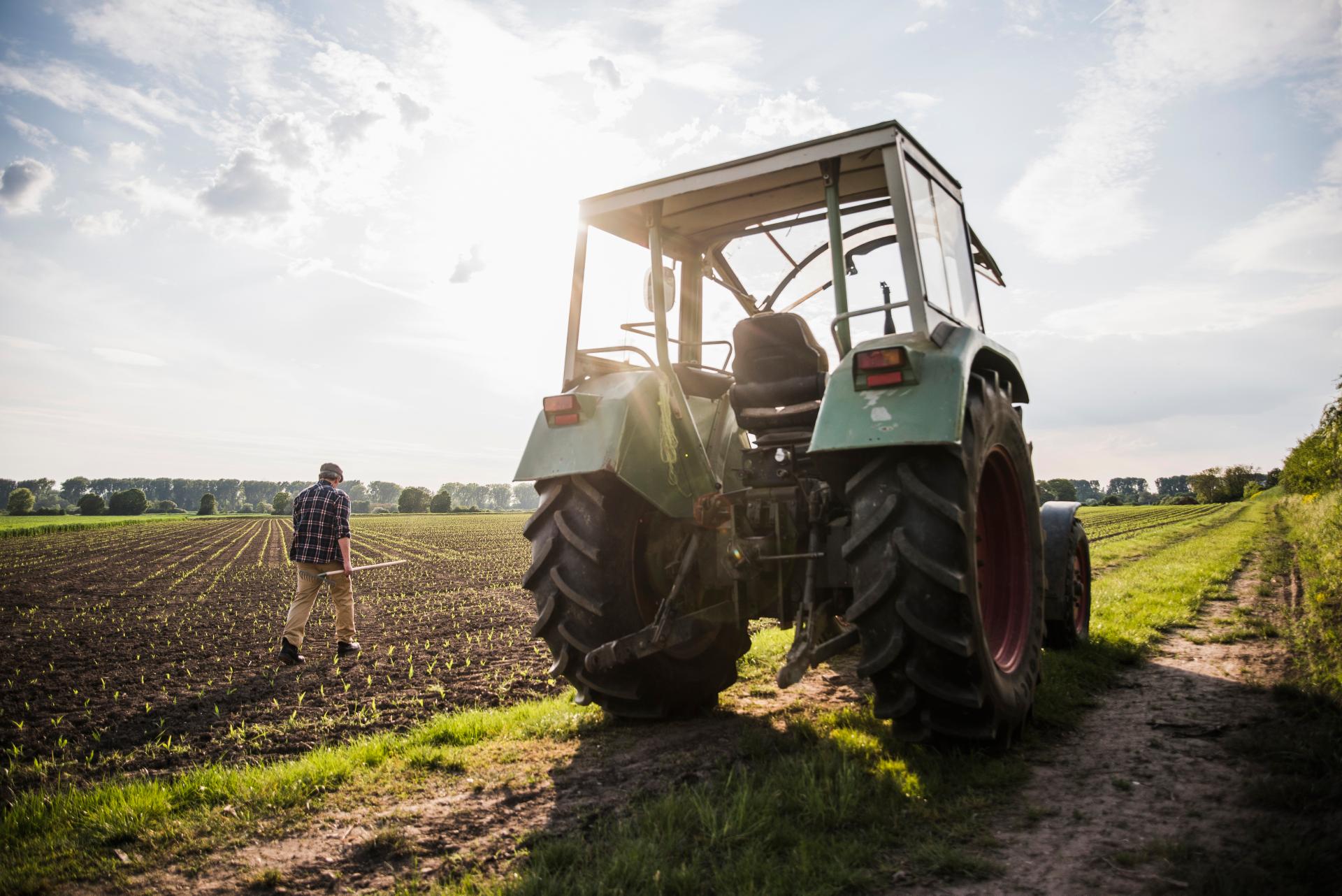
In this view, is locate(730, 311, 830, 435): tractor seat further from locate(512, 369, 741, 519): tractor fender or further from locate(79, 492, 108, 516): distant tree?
locate(79, 492, 108, 516): distant tree

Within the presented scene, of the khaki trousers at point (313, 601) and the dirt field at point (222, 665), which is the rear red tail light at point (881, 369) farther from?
the khaki trousers at point (313, 601)

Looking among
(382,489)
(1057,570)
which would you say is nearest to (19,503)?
(382,489)

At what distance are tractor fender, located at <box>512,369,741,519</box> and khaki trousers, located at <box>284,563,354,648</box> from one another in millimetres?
4477

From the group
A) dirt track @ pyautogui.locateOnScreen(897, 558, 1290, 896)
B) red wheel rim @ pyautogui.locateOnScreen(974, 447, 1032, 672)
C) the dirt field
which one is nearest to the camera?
dirt track @ pyautogui.locateOnScreen(897, 558, 1290, 896)

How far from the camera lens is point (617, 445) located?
3.58 meters

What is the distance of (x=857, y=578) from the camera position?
285 centimetres

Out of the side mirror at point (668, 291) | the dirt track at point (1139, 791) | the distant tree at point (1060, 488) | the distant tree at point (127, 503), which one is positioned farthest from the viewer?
the distant tree at point (127, 503)

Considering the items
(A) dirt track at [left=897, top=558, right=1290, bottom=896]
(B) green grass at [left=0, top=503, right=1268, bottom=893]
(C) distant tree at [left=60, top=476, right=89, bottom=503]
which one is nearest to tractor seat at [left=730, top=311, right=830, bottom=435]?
(B) green grass at [left=0, top=503, right=1268, bottom=893]

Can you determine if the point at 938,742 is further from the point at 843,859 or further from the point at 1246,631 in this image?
the point at 1246,631

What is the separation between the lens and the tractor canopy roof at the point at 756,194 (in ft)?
11.4

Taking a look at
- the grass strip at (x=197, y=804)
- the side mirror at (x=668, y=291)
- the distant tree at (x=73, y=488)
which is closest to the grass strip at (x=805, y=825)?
the grass strip at (x=197, y=804)

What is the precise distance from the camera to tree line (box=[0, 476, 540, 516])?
74.0 meters

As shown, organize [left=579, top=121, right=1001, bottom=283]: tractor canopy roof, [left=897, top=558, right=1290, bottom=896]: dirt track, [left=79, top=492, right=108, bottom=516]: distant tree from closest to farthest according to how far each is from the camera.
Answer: [left=897, top=558, right=1290, bottom=896]: dirt track → [left=579, top=121, right=1001, bottom=283]: tractor canopy roof → [left=79, top=492, right=108, bottom=516]: distant tree

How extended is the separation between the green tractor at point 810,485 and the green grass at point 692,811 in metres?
0.27
